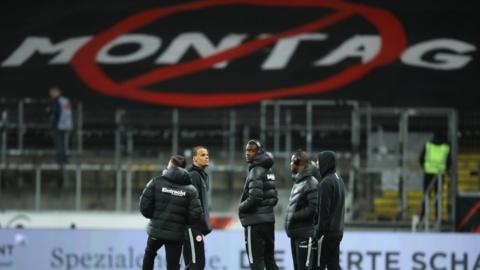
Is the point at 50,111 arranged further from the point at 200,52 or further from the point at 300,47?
the point at 300,47

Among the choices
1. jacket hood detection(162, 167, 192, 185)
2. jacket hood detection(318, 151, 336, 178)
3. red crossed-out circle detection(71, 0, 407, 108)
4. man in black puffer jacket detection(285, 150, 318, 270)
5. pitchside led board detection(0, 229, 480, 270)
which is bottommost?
pitchside led board detection(0, 229, 480, 270)

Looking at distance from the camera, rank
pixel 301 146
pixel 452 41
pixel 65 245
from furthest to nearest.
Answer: pixel 452 41 < pixel 301 146 < pixel 65 245

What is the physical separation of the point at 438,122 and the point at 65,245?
7.39 metres

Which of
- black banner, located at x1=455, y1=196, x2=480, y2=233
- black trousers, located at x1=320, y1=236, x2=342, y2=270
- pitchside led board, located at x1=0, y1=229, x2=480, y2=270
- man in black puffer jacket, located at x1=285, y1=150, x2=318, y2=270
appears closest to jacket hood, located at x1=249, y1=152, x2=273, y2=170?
man in black puffer jacket, located at x1=285, y1=150, x2=318, y2=270

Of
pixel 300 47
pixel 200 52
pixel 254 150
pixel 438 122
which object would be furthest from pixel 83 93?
pixel 254 150

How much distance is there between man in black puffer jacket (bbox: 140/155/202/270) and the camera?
11.1 m

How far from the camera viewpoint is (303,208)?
37.9 feet

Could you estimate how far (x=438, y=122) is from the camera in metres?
19.3

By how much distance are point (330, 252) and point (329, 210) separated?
0.45m

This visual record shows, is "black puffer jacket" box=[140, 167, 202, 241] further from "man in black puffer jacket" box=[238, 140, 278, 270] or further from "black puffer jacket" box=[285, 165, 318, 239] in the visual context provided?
"black puffer jacket" box=[285, 165, 318, 239]

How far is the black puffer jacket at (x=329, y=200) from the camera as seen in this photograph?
11.0 m

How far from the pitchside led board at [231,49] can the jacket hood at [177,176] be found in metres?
10.7

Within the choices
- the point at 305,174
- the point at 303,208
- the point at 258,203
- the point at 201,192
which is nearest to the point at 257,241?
the point at 258,203

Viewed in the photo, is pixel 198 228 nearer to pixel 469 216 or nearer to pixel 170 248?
pixel 170 248
